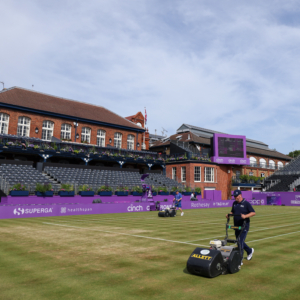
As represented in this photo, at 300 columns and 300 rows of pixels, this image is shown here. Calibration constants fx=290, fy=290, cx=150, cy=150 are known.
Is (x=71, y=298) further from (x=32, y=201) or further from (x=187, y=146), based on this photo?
(x=187, y=146)

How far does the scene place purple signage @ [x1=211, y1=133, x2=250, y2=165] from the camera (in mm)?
48500

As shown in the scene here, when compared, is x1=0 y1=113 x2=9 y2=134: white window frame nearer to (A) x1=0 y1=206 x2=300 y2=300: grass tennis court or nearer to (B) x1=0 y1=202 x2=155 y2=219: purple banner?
(B) x1=0 y1=202 x2=155 y2=219: purple banner

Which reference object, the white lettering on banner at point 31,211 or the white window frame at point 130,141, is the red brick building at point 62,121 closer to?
the white window frame at point 130,141

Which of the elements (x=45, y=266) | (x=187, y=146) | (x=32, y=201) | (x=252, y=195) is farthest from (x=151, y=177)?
(x=45, y=266)

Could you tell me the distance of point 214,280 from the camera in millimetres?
6602

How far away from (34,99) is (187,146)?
89.5ft

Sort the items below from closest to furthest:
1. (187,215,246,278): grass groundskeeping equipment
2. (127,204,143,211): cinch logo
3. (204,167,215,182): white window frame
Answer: (187,215,246,278): grass groundskeeping equipment
(127,204,143,211): cinch logo
(204,167,215,182): white window frame

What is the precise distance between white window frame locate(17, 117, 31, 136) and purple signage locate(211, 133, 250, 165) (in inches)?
1131

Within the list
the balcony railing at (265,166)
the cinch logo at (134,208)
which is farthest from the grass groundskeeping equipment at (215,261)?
the balcony railing at (265,166)

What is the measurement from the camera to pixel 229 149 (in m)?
49.5

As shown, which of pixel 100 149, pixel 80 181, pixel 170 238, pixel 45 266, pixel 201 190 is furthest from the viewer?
pixel 201 190

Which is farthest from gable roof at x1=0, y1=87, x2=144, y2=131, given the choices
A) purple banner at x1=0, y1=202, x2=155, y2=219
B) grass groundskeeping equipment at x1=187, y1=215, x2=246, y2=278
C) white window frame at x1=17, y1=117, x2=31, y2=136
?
grass groundskeeping equipment at x1=187, y1=215, x2=246, y2=278

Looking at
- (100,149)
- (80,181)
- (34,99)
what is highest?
(34,99)

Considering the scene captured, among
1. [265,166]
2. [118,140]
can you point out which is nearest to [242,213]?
[118,140]
